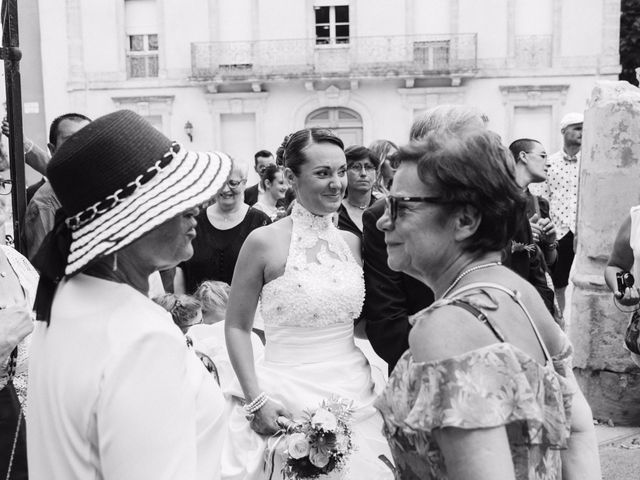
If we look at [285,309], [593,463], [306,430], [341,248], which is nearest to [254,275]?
[285,309]

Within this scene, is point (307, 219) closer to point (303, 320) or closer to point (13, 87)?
point (303, 320)

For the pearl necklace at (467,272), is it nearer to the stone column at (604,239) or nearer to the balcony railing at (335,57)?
the stone column at (604,239)

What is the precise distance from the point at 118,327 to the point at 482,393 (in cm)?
72

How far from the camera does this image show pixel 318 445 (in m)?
2.81

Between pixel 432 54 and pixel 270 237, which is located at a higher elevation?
pixel 432 54

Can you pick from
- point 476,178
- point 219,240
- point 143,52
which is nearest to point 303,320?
point 476,178

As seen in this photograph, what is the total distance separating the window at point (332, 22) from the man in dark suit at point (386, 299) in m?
22.5

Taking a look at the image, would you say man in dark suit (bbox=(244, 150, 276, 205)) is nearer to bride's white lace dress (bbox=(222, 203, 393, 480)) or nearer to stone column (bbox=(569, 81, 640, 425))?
stone column (bbox=(569, 81, 640, 425))

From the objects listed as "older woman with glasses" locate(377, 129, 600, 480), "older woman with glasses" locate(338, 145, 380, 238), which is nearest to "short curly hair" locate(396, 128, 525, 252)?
"older woman with glasses" locate(377, 129, 600, 480)

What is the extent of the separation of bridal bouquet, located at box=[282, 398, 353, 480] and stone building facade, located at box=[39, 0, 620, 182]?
2201cm

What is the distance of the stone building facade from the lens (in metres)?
23.8

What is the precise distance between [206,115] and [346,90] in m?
4.71

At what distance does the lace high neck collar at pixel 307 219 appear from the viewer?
3.45 meters

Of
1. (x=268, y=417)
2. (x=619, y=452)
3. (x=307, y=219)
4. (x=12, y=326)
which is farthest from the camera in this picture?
(x=619, y=452)
